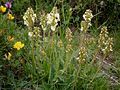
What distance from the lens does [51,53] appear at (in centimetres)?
329

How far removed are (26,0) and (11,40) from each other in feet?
4.40

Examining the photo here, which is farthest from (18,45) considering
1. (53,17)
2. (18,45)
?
(53,17)

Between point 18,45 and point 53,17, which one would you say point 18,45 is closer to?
point 18,45

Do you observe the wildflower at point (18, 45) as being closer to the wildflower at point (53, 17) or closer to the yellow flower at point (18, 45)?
the yellow flower at point (18, 45)

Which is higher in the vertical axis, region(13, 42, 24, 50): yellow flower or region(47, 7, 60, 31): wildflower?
region(47, 7, 60, 31): wildflower

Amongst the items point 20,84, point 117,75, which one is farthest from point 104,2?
point 20,84

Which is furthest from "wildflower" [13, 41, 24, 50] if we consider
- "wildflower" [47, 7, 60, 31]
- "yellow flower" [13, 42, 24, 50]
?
"wildflower" [47, 7, 60, 31]

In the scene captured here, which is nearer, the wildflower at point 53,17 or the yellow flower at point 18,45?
the wildflower at point 53,17

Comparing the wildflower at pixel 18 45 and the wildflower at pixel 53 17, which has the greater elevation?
the wildflower at pixel 53 17

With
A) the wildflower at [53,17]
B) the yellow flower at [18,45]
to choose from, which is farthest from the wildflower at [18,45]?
the wildflower at [53,17]

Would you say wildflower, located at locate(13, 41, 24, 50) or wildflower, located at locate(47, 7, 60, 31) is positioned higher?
wildflower, located at locate(47, 7, 60, 31)

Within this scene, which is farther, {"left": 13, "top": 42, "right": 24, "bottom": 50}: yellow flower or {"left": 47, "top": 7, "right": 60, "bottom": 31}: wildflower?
{"left": 13, "top": 42, "right": 24, "bottom": 50}: yellow flower

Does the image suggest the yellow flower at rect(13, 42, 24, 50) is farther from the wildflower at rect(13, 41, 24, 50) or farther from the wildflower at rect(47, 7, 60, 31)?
the wildflower at rect(47, 7, 60, 31)

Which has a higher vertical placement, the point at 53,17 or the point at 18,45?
the point at 53,17
